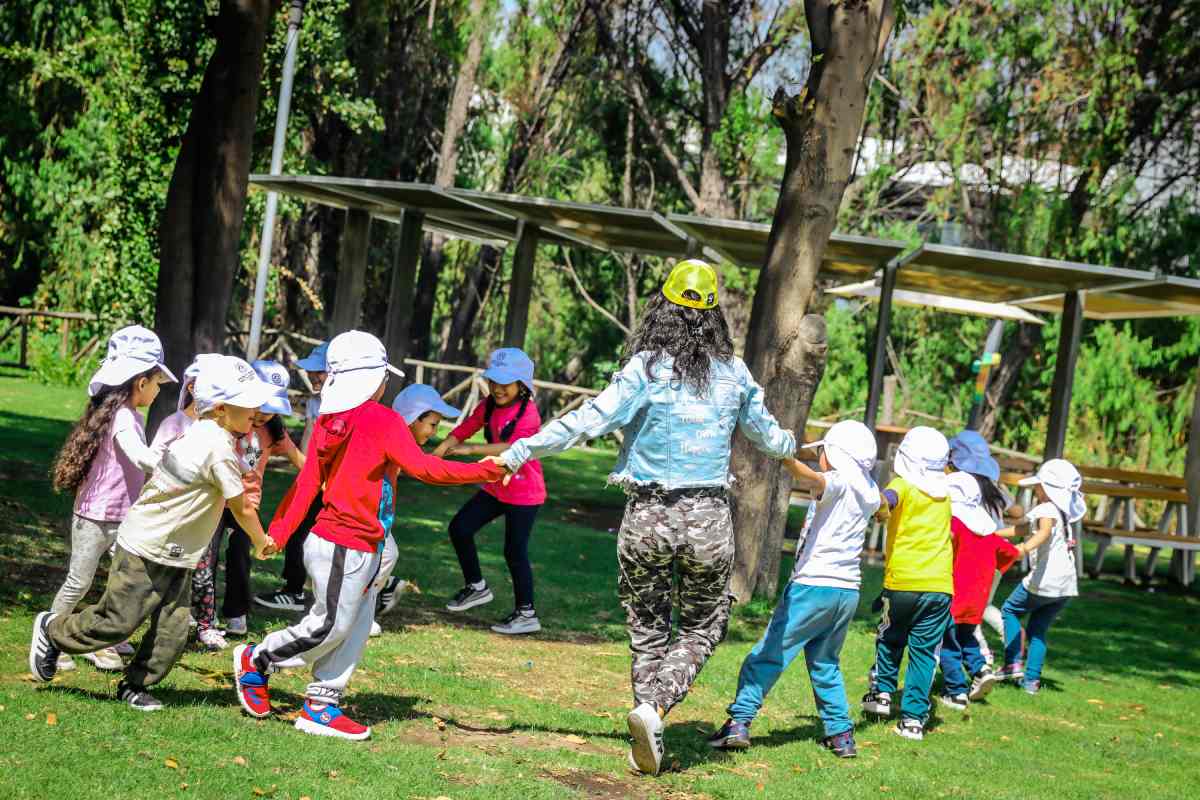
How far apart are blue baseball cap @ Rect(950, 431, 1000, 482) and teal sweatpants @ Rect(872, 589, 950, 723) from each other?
1.29 meters

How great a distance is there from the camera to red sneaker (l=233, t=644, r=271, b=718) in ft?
18.3

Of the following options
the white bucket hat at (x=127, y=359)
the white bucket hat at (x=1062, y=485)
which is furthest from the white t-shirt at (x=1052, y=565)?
the white bucket hat at (x=127, y=359)

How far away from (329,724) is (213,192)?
5.43m

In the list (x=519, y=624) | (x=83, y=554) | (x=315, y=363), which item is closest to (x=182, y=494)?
(x=83, y=554)

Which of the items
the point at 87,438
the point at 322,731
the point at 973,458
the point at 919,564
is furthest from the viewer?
the point at 973,458

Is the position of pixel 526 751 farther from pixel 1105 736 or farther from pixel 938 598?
pixel 1105 736

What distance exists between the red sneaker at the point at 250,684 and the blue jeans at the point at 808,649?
219 centimetres

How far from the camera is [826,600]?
246 inches

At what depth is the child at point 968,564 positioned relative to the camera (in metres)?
7.64

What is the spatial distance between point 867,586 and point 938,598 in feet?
18.2

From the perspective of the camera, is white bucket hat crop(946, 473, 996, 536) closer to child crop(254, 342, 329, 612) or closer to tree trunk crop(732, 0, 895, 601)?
tree trunk crop(732, 0, 895, 601)

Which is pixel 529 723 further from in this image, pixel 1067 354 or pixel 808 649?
pixel 1067 354

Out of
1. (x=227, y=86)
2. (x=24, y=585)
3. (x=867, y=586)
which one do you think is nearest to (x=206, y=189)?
(x=227, y=86)

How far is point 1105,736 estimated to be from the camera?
7.73 metres
